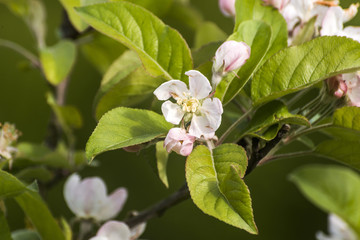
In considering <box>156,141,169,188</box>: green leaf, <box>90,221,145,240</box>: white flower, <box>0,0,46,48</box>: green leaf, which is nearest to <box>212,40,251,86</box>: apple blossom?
<box>156,141,169,188</box>: green leaf

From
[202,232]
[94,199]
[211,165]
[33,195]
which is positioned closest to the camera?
[211,165]

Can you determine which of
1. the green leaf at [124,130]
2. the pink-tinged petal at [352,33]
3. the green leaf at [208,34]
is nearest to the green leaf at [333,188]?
the green leaf at [208,34]

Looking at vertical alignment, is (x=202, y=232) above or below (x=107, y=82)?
below

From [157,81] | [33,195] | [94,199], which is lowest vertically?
[94,199]

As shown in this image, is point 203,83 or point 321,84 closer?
point 203,83

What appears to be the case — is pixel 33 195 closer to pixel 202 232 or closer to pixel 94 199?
pixel 94 199

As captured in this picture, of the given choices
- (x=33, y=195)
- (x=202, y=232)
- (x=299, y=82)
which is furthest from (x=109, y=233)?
(x=202, y=232)

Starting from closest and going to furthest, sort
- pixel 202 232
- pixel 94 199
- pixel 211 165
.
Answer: pixel 211 165
pixel 94 199
pixel 202 232
